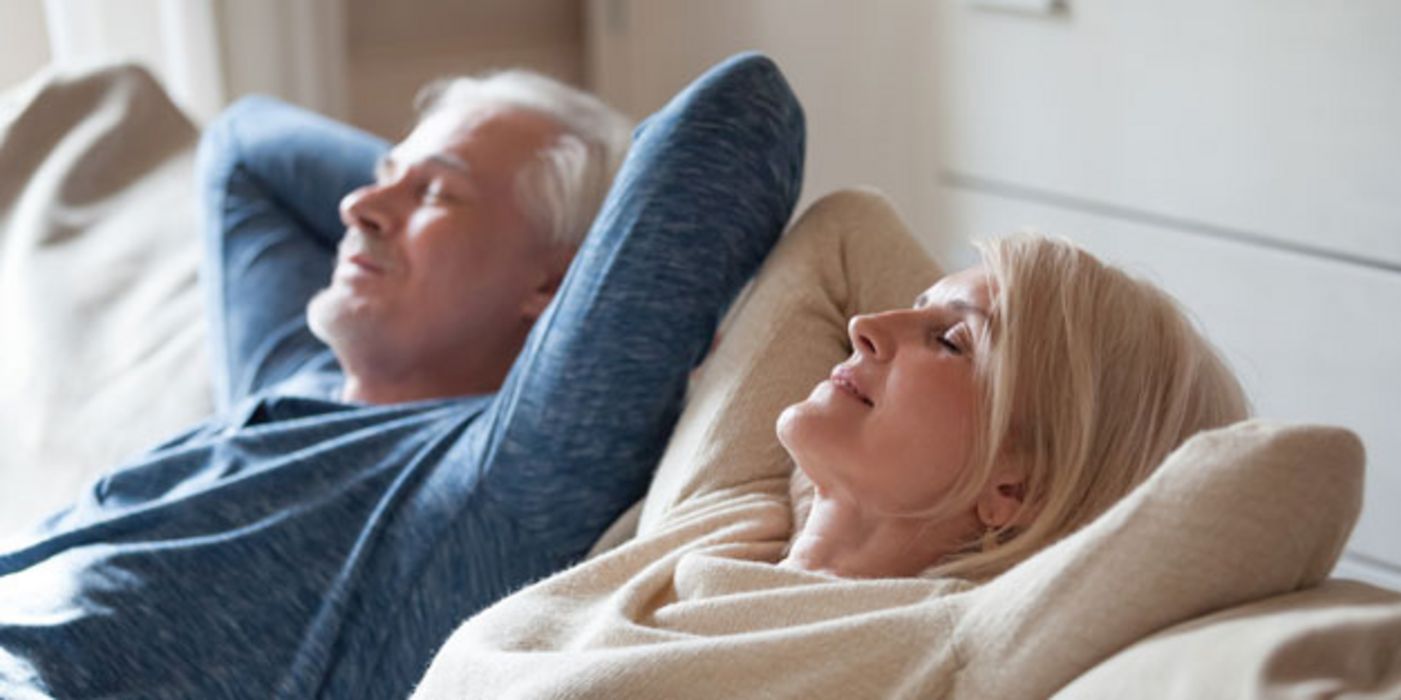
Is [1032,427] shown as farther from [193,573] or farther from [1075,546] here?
[193,573]

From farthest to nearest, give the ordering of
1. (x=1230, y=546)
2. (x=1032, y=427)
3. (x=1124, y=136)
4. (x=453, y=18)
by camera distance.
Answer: (x=453, y=18) < (x=1124, y=136) < (x=1032, y=427) < (x=1230, y=546)

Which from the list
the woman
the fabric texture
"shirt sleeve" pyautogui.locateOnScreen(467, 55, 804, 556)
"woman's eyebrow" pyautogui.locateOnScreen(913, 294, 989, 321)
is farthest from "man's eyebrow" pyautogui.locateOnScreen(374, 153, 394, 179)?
"woman's eyebrow" pyautogui.locateOnScreen(913, 294, 989, 321)

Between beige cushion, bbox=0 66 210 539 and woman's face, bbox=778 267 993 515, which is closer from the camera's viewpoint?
woman's face, bbox=778 267 993 515

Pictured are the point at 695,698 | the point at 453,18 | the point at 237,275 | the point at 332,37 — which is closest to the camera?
the point at 695,698

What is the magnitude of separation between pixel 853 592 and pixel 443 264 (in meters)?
0.89

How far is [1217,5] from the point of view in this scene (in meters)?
2.52

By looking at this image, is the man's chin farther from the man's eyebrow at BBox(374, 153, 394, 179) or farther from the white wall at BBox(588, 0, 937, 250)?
the white wall at BBox(588, 0, 937, 250)

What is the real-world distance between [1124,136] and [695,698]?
5.84 ft

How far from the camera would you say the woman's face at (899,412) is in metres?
1.29

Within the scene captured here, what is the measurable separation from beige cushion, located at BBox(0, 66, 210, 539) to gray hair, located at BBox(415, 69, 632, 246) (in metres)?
0.46

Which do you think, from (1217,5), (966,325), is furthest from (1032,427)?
(1217,5)

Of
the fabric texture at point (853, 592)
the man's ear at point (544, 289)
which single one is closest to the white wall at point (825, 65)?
the man's ear at point (544, 289)

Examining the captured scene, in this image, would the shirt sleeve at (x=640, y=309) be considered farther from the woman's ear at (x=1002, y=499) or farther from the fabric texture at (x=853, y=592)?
the woman's ear at (x=1002, y=499)

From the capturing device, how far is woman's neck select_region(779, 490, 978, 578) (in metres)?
1.30
